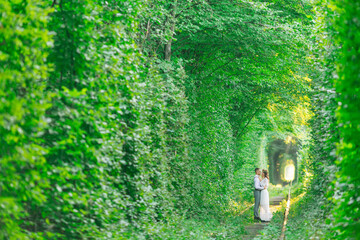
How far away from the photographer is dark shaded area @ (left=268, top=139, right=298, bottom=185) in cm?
6238

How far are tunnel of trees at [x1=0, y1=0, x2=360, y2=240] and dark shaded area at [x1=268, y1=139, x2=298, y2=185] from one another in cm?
4597

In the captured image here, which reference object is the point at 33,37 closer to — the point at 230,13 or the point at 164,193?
the point at 164,193

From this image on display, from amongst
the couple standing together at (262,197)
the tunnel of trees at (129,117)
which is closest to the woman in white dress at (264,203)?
the couple standing together at (262,197)

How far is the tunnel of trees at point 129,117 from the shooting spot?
467cm

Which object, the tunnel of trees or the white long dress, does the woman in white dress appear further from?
the tunnel of trees

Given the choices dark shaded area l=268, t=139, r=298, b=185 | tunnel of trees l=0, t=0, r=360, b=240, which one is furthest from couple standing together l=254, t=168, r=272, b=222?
dark shaded area l=268, t=139, r=298, b=185

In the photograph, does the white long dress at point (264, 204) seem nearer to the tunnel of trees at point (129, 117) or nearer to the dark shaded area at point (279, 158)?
the tunnel of trees at point (129, 117)

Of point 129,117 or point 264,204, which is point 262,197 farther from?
point 129,117

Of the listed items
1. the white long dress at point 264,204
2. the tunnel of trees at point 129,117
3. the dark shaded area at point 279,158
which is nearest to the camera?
the tunnel of trees at point 129,117

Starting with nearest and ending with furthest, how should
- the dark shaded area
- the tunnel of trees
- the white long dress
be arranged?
the tunnel of trees < the white long dress < the dark shaded area

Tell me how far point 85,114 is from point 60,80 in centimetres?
86

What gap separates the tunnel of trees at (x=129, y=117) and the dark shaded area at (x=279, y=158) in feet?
151

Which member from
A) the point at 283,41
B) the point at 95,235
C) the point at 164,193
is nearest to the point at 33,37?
the point at 95,235

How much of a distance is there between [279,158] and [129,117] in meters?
62.0
